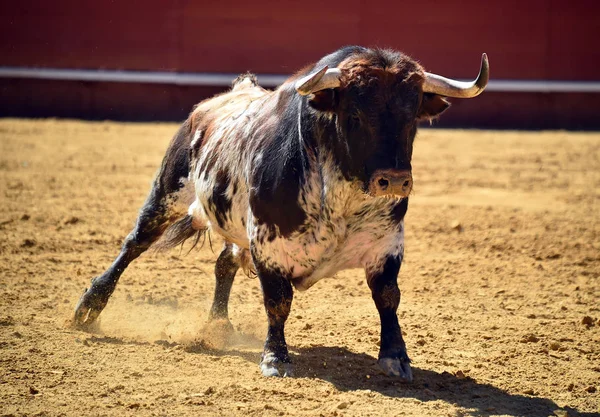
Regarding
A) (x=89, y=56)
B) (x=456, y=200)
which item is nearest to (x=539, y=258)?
(x=456, y=200)

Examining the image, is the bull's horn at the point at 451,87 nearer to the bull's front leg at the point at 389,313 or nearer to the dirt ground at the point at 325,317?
the bull's front leg at the point at 389,313

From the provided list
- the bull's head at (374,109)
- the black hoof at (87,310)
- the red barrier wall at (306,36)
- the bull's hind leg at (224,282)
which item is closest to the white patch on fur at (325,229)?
the bull's head at (374,109)

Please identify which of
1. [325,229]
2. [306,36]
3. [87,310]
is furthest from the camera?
[306,36]

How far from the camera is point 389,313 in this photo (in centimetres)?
378

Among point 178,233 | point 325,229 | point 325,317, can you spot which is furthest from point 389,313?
point 178,233

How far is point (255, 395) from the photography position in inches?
134

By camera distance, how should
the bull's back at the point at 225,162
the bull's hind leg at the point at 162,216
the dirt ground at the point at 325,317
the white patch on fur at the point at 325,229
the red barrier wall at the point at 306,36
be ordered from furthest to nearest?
the red barrier wall at the point at 306,36 < the bull's hind leg at the point at 162,216 < the bull's back at the point at 225,162 < the white patch on fur at the point at 325,229 < the dirt ground at the point at 325,317

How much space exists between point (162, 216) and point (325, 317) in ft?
3.13

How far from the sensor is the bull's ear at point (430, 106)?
373cm

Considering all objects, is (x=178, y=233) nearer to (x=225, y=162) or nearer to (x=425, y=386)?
(x=225, y=162)

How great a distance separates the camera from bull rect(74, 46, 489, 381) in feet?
11.4

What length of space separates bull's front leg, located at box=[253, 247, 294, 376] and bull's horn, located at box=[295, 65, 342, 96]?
741 millimetres

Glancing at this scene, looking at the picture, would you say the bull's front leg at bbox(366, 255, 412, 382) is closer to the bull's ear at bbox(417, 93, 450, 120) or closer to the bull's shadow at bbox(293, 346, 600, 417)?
the bull's shadow at bbox(293, 346, 600, 417)

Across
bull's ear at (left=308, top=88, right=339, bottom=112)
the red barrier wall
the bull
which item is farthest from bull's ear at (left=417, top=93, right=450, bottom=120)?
the red barrier wall
